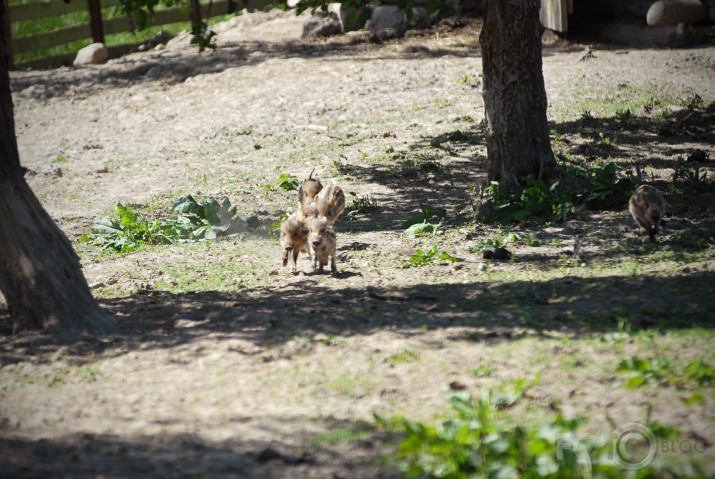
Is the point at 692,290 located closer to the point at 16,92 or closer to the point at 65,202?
the point at 65,202

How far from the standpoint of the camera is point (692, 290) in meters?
6.70

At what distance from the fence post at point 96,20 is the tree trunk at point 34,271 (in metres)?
17.7

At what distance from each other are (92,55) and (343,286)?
54.4ft

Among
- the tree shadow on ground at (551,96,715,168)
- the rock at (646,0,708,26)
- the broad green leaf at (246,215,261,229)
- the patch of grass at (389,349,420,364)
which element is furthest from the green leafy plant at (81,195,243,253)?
the rock at (646,0,708,26)

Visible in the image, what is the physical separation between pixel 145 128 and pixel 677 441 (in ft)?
46.8

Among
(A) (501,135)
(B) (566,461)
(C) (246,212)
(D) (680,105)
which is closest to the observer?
(B) (566,461)

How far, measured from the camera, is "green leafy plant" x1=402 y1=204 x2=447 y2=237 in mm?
9680

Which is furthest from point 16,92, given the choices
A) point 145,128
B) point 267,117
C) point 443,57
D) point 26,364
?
point 26,364

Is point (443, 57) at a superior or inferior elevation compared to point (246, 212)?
superior

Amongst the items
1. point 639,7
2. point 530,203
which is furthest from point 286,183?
point 639,7

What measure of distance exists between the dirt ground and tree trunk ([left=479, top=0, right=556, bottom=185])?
0.84m

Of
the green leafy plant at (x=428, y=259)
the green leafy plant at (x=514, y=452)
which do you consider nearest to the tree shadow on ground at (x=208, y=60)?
the green leafy plant at (x=428, y=259)

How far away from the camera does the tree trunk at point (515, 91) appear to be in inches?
384

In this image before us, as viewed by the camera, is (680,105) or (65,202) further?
(680,105)
